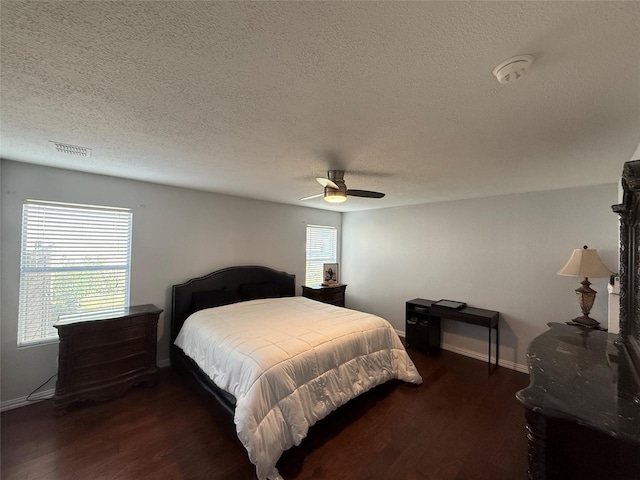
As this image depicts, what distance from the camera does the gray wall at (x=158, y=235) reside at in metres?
2.49

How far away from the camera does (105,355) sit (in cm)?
263

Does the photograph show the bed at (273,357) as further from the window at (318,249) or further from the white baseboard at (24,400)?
the window at (318,249)

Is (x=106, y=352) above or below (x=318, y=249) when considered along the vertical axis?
below

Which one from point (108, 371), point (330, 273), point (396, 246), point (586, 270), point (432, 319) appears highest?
point (396, 246)

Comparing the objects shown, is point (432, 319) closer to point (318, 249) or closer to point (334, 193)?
point (318, 249)

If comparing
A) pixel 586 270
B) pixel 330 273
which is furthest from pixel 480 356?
pixel 330 273

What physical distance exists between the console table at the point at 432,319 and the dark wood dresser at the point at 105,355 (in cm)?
352

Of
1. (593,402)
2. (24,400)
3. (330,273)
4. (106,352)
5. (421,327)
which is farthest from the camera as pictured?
(330,273)

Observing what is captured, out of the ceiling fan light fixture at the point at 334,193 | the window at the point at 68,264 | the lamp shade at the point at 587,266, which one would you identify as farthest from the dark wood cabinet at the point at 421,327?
the window at the point at 68,264

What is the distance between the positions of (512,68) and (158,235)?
378cm

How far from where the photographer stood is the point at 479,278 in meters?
3.87

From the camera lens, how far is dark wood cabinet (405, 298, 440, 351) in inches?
156

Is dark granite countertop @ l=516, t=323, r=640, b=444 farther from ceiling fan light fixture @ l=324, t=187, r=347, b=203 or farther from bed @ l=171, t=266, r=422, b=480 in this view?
ceiling fan light fixture @ l=324, t=187, r=347, b=203

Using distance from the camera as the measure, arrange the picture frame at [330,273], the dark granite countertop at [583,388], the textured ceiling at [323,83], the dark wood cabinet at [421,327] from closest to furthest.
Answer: the textured ceiling at [323,83] < the dark granite countertop at [583,388] < the dark wood cabinet at [421,327] < the picture frame at [330,273]
